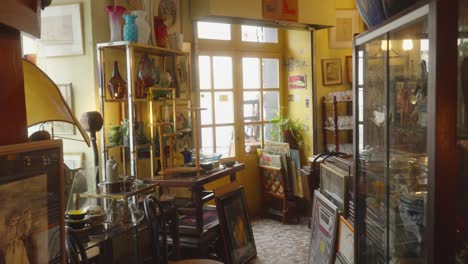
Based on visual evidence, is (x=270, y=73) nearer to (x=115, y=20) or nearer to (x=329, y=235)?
(x=115, y=20)

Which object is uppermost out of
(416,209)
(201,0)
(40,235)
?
(201,0)

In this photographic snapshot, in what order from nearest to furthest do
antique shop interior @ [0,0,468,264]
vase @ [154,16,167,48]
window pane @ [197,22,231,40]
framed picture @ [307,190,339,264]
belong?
1. antique shop interior @ [0,0,468,264]
2. framed picture @ [307,190,339,264]
3. vase @ [154,16,167,48]
4. window pane @ [197,22,231,40]

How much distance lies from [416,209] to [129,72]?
2178 millimetres

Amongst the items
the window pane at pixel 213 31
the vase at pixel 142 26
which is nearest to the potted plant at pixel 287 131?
the window pane at pixel 213 31

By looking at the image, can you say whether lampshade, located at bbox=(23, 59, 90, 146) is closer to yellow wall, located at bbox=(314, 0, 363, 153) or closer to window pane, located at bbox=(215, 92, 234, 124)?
window pane, located at bbox=(215, 92, 234, 124)

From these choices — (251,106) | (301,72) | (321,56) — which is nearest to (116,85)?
(251,106)

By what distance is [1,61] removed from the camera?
0.87 metres

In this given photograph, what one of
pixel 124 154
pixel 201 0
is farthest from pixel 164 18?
pixel 124 154

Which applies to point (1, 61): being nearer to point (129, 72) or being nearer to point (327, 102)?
point (129, 72)

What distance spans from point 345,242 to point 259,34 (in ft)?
10.4

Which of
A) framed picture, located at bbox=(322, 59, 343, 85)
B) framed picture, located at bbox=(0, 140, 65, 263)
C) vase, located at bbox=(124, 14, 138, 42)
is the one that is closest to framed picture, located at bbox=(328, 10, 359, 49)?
framed picture, located at bbox=(322, 59, 343, 85)

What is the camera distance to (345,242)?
2527mm

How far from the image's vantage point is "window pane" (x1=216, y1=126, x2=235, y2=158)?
4758 mm

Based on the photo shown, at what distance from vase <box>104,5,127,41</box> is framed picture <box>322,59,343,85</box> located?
270cm
